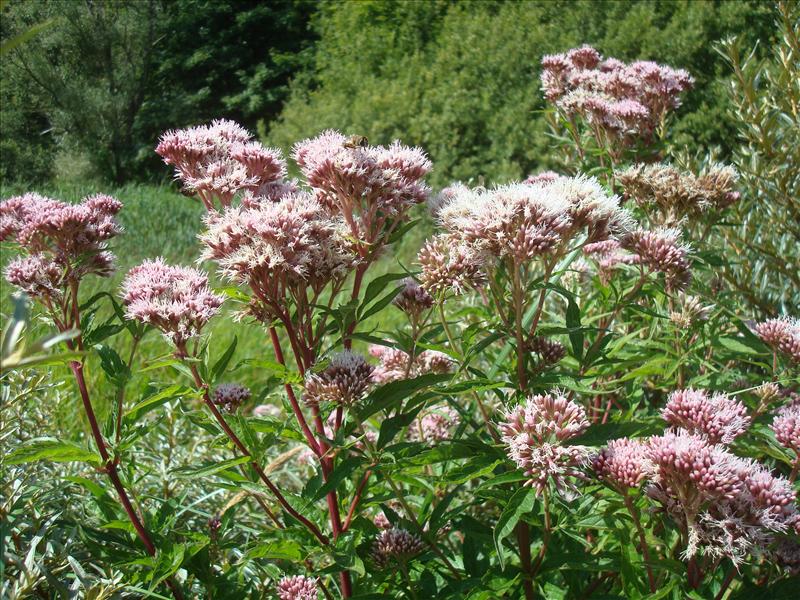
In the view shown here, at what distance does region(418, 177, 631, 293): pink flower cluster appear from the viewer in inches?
64.6

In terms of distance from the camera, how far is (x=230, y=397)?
6.38 ft

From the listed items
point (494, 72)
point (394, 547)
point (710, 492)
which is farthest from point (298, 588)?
point (494, 72)

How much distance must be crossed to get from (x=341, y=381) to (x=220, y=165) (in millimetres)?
596

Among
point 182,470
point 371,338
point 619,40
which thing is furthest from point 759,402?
point 619,40

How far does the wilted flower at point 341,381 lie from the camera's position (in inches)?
61.9

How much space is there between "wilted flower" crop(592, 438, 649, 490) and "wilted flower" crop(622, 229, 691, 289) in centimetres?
58

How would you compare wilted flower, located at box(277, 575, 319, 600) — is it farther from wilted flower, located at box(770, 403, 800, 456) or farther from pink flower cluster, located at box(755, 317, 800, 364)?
pink flower cluster, located at box(755, 317, 800, 364)

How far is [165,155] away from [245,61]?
1741 centimetres

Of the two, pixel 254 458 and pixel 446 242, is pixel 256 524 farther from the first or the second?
pixel 446 242

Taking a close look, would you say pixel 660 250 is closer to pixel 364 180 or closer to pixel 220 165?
pixel 364 180

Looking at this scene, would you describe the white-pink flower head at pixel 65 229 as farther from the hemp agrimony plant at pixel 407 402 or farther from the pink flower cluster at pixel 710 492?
the pink flower cluster at pixel 710 492

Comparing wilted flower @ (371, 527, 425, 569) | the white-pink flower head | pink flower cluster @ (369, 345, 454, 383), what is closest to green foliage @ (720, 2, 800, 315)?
pink flower cluster @ (369, 345, 454, 383)

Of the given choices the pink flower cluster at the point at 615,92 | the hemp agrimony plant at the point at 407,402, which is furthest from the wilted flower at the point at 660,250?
the pink flower cluster at the point at 615,92

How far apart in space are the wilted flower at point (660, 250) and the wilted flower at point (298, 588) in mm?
1113
